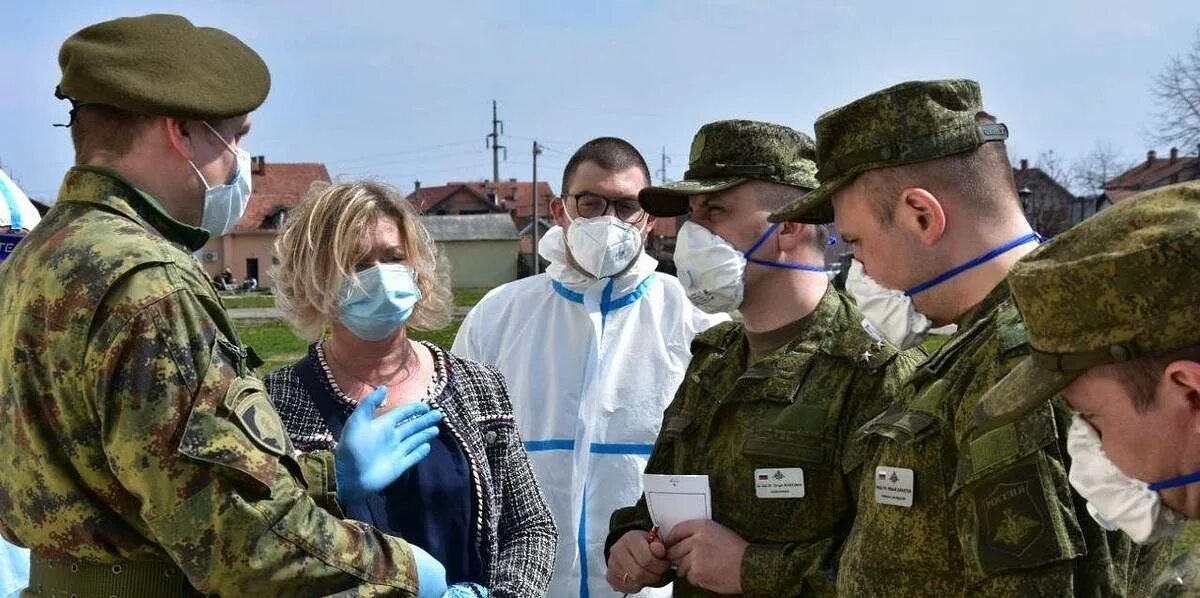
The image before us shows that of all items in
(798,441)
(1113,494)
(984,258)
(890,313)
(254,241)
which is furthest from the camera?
(254,241)

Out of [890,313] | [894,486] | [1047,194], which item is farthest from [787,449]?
[1047,194]

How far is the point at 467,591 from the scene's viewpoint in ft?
10.2

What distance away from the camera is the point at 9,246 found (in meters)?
4.74

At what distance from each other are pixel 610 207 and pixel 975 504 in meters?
2.86

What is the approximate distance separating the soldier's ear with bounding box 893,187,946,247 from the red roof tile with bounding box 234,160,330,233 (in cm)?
7154

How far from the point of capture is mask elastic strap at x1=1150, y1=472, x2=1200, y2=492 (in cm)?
147

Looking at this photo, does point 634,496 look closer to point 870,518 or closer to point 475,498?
point 475,498

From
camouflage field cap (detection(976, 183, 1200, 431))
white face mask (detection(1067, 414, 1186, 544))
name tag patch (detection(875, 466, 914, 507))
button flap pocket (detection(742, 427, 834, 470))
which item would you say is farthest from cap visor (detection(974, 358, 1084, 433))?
button flap pocket (detection(742, 427, 834, 470))

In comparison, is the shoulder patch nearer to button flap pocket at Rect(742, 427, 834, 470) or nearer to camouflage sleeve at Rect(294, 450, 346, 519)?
button flap pocket at Rect(742, 427, 834, 470)

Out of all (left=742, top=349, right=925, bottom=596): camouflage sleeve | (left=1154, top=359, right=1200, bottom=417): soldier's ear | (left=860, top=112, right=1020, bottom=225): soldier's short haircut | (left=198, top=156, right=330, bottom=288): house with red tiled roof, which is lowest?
(left=198, top=156, right=330, bottom=288): house with red tiled roof

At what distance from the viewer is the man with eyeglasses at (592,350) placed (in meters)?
4.39

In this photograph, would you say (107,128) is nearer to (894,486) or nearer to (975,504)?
(894,486)

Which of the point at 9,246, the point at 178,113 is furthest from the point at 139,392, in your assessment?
the point at 9,246

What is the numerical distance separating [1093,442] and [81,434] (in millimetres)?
1917
